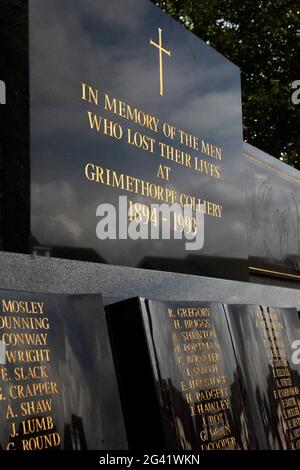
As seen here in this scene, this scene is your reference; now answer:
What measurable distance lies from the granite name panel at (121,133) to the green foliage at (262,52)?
9.26 m

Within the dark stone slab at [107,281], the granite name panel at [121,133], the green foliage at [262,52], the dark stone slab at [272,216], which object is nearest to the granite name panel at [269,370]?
the dark stone slab at [107,281]

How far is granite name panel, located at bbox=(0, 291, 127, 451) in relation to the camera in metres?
3.04

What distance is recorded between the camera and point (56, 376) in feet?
10.8

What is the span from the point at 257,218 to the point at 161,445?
483 centimetres

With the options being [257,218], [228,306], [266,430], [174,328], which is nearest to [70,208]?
[174,328]

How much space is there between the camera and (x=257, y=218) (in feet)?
26.7

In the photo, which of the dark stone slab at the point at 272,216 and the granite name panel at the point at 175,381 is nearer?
the granite name panel at the point at 175,381

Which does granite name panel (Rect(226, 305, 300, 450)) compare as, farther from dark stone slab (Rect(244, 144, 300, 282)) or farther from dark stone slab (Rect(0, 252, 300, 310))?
dark stone slab (Rect(244, 144, 300, 282))

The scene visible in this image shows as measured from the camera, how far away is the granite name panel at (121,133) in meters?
4.17

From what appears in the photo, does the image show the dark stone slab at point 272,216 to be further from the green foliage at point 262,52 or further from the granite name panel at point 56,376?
the green foliage at point 262,52

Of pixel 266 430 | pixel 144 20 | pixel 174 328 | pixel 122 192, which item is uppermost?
pixel 144 20

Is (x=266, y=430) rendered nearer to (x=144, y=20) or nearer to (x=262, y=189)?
(x=144, y=20)

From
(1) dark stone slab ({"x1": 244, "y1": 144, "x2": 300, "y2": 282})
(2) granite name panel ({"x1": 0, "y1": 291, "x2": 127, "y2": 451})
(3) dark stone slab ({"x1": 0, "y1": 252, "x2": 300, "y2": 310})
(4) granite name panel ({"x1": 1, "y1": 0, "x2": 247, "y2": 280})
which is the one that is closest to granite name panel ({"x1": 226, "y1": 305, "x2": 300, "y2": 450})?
(3) dark stone slab ({"x1": 0, "y1": 252, "x2": 300, "y2": 310})

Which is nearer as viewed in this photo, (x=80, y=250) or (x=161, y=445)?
(x=161, y=445)
